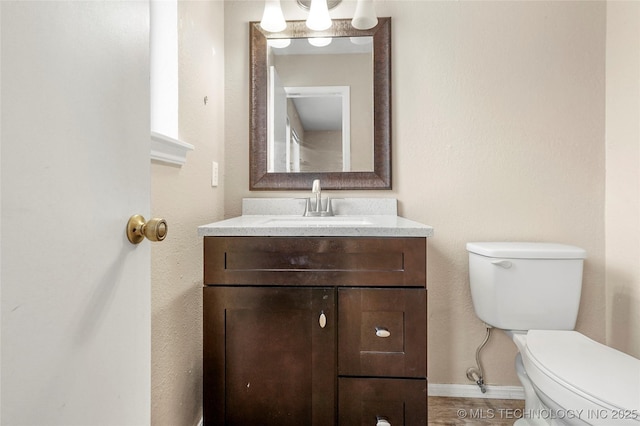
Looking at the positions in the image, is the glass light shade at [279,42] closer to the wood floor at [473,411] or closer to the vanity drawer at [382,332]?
the vanity drawer at [382,332]

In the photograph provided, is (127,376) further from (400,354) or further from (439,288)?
(439,288)

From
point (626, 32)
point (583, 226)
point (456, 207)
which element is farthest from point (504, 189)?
point (626, 32)

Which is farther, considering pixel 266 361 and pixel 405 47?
pixel 405 47

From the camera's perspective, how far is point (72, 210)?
0.44 m

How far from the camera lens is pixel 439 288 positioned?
5.40 feet

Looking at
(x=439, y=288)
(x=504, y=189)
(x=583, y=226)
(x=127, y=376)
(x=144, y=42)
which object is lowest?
(x=439, y=288)

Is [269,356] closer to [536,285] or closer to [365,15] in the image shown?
[536,285]

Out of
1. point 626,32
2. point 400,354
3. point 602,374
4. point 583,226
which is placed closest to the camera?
point 602,374

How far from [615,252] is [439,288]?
0.80 m

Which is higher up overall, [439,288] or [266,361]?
[439,288]

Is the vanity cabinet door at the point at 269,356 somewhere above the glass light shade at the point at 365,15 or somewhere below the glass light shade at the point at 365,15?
below

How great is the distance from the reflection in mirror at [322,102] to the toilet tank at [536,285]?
75cm

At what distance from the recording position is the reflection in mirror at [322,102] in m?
1.66

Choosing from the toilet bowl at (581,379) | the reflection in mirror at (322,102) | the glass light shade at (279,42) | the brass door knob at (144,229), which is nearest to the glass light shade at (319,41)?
the reflection in mirror at (322,102)
